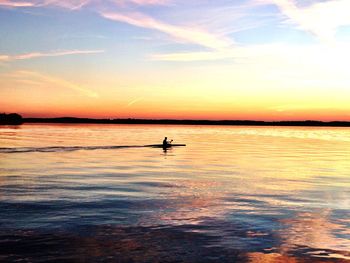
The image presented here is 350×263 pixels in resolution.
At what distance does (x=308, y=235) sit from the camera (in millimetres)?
18234

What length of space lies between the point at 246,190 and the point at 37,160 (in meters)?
30.0

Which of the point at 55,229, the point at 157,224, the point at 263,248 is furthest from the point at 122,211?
the point at 263,248

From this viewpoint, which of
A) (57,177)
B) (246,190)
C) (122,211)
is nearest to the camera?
(122,211)

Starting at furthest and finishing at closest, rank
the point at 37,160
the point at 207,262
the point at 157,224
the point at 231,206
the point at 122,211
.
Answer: the point at 37,160 < the point at 231,206 < the point at 122,211 < the point at 157,224 < the point at 207,262

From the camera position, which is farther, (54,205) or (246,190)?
(246,190)

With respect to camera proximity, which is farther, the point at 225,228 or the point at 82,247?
the point at 225,228

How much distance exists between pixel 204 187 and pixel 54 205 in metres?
12.0

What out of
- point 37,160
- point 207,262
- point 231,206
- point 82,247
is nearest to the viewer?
point 207,262

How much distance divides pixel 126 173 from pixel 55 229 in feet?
71.6

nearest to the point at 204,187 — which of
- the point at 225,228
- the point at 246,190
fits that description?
the point at 246,190

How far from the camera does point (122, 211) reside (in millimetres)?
22531

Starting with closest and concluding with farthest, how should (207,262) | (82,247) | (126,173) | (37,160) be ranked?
(207,262) → (82,247) → (126,173) → (37,160)

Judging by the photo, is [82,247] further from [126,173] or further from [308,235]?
[126,173]

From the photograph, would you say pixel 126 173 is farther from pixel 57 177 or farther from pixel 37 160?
pixel 37 160
